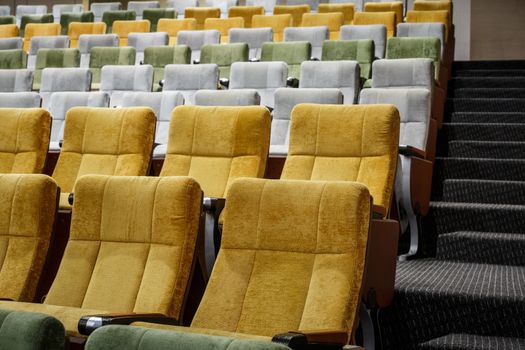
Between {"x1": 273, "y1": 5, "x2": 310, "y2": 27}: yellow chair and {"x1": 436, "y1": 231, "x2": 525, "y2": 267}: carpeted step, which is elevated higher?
{"x1": 273, "y1": 5, "x2": 310, "y2": 27}: yellow chair

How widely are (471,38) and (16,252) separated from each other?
1787 millimetres

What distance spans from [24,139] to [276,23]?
0.95 meters

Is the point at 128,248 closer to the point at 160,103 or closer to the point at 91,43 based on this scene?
the point at 160,103

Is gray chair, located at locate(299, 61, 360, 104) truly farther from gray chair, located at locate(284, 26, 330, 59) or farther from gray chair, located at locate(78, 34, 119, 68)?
gray chair, located at locate(78, 34, 119, 68)

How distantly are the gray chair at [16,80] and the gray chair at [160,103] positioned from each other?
281 mm

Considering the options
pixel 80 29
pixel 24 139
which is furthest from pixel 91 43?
pixel 24 139

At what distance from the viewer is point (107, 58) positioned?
1.53 m

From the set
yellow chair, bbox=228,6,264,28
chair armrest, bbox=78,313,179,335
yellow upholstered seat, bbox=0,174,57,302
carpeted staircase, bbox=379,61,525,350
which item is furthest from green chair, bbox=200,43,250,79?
chair armrest, bbox=78,313,179,335

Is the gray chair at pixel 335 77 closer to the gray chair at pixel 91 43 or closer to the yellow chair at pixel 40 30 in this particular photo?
the gray chair at pixel 91 43

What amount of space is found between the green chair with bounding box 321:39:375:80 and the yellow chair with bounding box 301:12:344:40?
12.8 inches

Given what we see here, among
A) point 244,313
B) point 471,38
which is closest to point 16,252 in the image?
point 244,313

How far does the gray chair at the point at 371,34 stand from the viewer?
1464mm

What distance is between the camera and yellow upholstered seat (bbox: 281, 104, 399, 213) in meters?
0.76

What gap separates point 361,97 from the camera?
1021 mm
